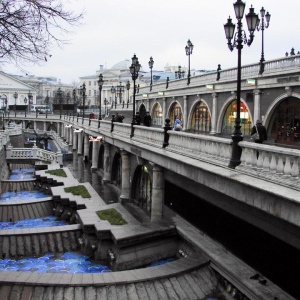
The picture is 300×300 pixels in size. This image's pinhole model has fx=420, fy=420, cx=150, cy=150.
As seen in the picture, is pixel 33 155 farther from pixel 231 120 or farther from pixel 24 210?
pixel 231 120

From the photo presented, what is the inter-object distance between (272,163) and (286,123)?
1692cm

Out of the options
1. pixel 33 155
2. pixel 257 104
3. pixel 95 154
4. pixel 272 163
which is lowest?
pixel 33 155

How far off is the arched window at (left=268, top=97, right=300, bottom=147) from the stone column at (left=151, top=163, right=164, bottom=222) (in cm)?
956

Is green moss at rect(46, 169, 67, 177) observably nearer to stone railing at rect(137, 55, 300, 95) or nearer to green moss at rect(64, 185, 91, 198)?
green moss at rect(64, 185, 91, 198)

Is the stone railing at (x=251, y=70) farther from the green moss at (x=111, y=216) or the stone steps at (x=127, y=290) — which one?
the stone steps at (x=127, y=290)

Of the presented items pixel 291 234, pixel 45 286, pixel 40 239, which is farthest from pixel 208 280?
pixel 40 239

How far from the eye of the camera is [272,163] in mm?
9828

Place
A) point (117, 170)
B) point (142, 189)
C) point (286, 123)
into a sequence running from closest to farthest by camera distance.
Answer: point (142, 189), point (286, 123), point (117, 170)

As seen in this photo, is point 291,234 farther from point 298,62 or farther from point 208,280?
point 298,62

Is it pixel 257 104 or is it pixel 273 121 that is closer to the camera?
pixel 273 121

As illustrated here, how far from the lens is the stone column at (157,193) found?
1842cm

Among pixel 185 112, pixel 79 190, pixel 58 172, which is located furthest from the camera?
pixel 185 112

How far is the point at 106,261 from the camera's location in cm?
1719

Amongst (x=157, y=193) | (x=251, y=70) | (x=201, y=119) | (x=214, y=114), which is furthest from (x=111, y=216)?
(x=201, y=119)
